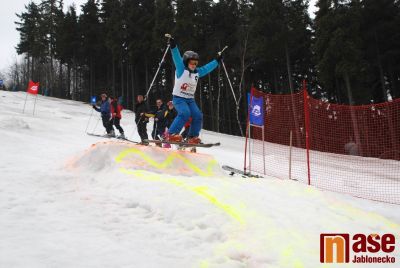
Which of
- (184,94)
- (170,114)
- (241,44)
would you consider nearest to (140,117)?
(170,114)

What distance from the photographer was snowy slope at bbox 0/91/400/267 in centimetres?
341

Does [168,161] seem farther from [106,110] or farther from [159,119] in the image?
[106,110]

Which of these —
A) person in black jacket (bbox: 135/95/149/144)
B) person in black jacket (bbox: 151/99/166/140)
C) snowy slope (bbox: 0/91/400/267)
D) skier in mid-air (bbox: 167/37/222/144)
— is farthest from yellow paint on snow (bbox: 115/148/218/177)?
person in black jacket (bbox: 135/95/149/144)

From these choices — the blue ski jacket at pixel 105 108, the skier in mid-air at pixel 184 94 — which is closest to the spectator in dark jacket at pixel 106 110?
the blue ski jacket at pixel 105 108

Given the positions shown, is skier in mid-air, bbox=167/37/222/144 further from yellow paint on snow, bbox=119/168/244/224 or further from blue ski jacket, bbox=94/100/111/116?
blue ski jacket, bbox=94/100/111/116

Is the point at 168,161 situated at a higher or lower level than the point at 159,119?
lower

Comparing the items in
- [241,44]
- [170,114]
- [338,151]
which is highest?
[241,44]

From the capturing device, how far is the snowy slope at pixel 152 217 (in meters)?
3.41

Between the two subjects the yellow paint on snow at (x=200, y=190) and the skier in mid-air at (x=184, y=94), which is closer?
the yellow paint on snow at (x=200, y=190)

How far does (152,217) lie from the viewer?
4.34m

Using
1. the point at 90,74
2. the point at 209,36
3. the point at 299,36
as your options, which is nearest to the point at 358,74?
the point at 299,36

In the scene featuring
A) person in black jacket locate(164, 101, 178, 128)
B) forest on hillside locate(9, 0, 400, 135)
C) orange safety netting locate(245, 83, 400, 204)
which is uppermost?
forest on hillside locate(9, 0, 400, 135)

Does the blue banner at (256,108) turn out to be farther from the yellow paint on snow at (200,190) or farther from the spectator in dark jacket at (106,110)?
the spectator in dark jacket at (106,110)

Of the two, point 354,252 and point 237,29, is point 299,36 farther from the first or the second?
point 354,252
